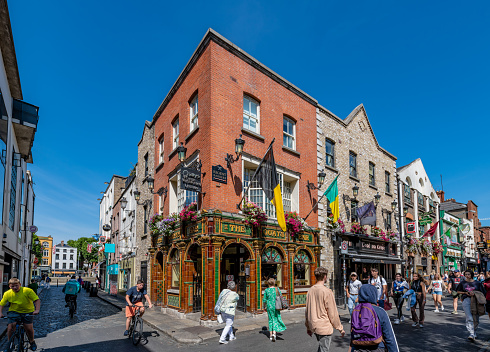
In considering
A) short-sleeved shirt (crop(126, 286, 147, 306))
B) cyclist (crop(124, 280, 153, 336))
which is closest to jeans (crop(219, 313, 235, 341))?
cyclist (crop(124, 280, 153, 336))

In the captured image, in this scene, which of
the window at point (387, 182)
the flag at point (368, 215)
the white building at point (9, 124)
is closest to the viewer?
the white building at point (9, 124)

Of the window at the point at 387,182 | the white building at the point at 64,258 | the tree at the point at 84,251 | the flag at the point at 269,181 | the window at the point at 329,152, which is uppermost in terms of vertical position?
the window at the point at 329,152

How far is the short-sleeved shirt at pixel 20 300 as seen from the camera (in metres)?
7.42

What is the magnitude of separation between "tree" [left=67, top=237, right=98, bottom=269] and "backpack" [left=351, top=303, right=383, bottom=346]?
64820 mm

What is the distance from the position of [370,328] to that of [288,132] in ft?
41.0

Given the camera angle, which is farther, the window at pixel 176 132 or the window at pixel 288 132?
the window at pixel 176 132

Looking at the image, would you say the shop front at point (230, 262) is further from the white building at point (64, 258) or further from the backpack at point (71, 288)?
the white building at point (64, 258)

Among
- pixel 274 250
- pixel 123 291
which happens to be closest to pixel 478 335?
pixel 274 250

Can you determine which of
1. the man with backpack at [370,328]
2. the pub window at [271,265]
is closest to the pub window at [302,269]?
the pub window at [271,265]

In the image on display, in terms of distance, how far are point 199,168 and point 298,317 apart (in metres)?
6.90

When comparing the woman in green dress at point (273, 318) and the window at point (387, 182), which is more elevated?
the window at point (387, 182)

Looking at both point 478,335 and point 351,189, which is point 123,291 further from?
point 478,335

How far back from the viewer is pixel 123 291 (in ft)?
82.9

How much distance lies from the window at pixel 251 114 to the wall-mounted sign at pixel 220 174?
2553 millimetres
